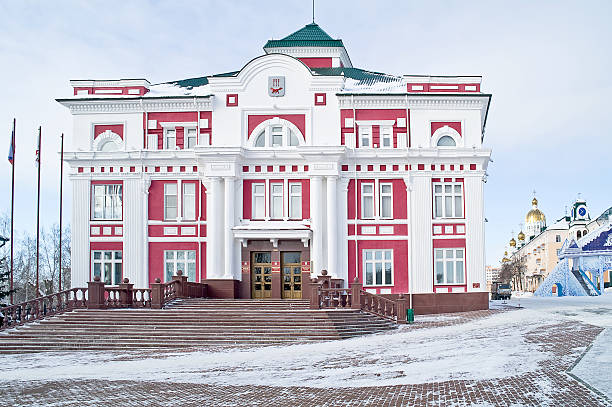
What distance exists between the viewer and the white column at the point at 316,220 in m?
34.4

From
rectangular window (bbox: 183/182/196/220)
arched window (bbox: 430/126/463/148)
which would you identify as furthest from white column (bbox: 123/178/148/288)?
arched window (bbox: 430/126/463/148)

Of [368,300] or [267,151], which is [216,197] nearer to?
[267,151]

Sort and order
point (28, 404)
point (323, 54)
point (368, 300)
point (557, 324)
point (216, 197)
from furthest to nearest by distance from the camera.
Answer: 1. point (323, 54)
2. point (216, 197)
3. point (368, 300)
4. point (557, 324)
5. point (28, 404)

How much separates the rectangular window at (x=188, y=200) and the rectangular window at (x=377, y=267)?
8.73m

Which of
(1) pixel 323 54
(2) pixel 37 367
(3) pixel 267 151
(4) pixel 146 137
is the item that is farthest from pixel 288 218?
(2) pixel 37 367

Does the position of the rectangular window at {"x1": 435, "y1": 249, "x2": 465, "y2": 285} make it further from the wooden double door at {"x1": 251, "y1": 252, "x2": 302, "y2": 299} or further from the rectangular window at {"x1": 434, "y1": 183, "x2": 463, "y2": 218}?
the wooden double door at {"x1": 251, "y1": 252, "x2": 302, "y2": 299}

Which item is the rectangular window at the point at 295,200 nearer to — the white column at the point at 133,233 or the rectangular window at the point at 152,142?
the rectangular window at the point at 152,142

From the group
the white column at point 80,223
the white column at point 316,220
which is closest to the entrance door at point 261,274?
the white column at point 316,220

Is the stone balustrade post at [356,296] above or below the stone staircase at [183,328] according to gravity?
above

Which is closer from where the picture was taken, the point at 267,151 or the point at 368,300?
the point at 368,300

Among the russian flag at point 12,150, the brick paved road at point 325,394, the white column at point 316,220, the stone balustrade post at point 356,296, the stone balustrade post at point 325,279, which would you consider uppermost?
the russian flag at point 12,150

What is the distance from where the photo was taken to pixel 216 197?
1362 inches

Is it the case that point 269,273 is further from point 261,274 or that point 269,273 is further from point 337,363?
point 337,363

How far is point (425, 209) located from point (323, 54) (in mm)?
11532
